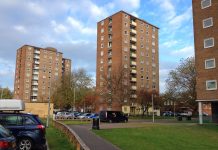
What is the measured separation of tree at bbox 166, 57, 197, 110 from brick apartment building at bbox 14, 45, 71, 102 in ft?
237

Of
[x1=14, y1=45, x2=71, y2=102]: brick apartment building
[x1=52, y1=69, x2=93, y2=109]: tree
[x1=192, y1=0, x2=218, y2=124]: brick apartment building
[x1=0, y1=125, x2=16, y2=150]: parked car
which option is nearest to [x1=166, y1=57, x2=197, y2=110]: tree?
[x1=192, y1=0, x2=218, y2=124]: brick apartment building

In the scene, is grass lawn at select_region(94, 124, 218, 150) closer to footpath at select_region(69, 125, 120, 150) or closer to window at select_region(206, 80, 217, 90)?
footpath at select_region(69, 125, 120, 150)

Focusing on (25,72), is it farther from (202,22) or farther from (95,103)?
(202,22)

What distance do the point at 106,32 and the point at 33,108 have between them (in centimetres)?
4028

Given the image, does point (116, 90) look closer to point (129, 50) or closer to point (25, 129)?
point (129, 50)

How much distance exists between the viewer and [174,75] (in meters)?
53.5

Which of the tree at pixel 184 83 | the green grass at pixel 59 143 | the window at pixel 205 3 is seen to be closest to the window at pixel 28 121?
the green grass at pixel 59 143

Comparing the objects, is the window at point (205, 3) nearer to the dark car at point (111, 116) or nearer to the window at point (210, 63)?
the window at point (210, 63)

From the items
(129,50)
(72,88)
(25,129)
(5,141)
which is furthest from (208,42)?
(129,50)

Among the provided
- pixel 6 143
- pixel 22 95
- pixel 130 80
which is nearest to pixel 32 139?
pixel 6 143

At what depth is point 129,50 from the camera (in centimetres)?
8906

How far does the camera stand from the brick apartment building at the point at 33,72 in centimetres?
12188

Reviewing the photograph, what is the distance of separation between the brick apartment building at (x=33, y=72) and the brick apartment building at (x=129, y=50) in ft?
111

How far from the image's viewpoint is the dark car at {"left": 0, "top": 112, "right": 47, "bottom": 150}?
1225cm
